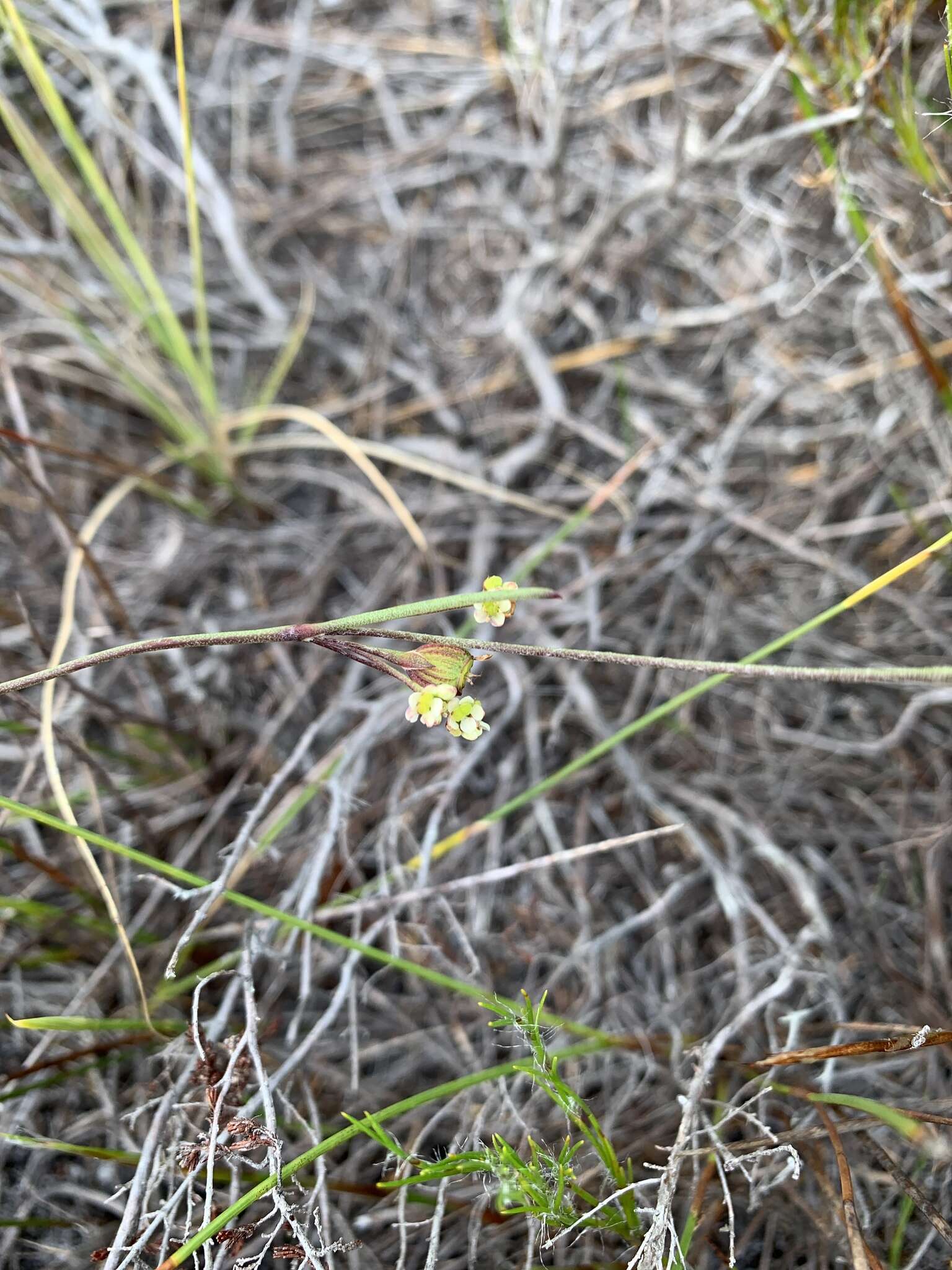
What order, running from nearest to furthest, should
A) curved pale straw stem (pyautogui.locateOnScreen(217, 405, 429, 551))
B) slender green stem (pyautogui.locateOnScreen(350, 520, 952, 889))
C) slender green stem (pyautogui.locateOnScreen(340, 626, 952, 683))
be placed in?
slender green stem (pyautogui.locateOnScreen(340, 626, 952, 683))
slender green stem (pyautogui.locateOnScreen(350, 520, 952, 889))
curved pale straw stem (pyautogui.locateOnScreen(217, 405, 429, 551))

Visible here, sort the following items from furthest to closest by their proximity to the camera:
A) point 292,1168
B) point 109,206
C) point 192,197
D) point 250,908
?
1. point 109,206
2. point 192,197
3. point 250,908
4. point 292,1168

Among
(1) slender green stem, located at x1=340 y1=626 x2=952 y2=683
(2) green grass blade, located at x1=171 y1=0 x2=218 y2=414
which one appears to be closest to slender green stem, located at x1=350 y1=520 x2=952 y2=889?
(1) slender green stem, located at x1=340 y1=626 x2=952 y2=683

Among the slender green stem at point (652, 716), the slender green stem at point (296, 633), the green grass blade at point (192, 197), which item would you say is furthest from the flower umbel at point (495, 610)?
the green grass blade at point (192, 197)

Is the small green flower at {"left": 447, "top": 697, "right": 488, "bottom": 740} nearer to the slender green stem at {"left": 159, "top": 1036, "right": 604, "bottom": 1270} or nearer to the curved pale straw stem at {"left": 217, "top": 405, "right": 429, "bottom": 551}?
A: the slender green stem at {"left": 159, "top": 1036, "right": 604, "bottom": 1270}

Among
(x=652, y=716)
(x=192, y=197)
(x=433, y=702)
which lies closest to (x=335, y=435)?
(x=192, y=197)

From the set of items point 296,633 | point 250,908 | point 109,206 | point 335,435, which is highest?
point 109,206

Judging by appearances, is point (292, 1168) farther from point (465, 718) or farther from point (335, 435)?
point (335, 435)
